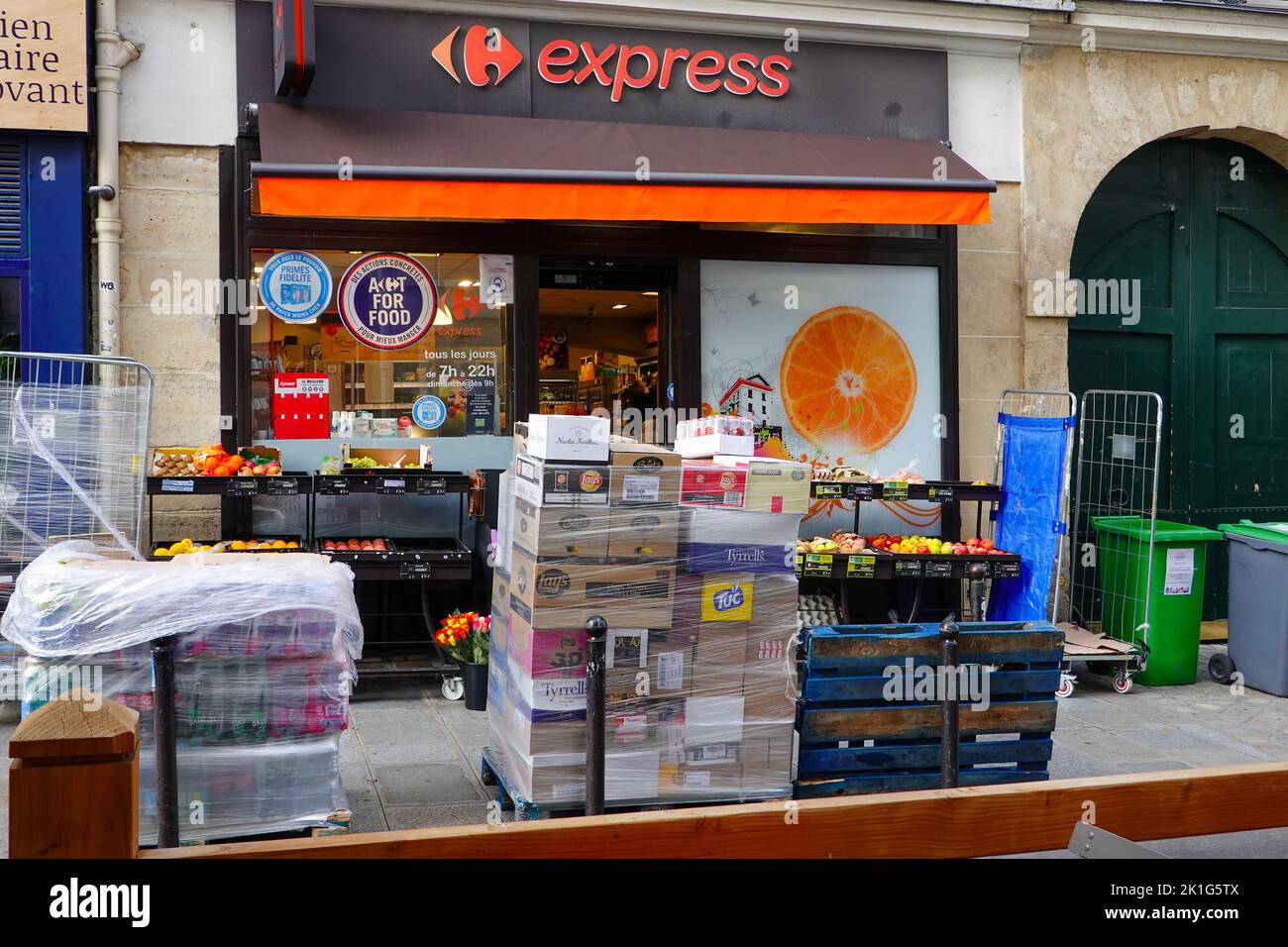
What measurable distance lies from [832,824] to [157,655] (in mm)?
2805

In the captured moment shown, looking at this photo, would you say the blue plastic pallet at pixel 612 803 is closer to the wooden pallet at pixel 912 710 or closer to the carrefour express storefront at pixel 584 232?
the wooden pallet at pixel 912 710

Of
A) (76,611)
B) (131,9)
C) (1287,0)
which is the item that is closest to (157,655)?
(76,611)

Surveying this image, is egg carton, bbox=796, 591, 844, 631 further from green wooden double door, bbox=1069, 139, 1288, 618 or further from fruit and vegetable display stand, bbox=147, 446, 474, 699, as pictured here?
green wooden double door, bbox=1069, 139, 1288, 618

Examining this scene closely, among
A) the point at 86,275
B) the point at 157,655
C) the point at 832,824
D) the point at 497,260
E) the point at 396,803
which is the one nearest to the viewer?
the point at 832,824

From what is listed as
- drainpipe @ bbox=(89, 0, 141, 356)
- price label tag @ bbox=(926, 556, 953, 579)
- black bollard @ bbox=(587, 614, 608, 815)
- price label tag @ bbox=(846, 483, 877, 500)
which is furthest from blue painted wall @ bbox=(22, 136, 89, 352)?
price label tag @ bbox=(926, 556, 953, 579)

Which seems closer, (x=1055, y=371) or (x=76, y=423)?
(x=76, y=423)

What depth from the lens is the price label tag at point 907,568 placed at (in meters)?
8.99

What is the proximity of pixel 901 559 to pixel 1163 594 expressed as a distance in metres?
1.99

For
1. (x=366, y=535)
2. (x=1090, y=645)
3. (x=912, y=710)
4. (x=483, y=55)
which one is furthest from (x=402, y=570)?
(x=1090, y=645)

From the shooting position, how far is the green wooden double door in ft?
36.3

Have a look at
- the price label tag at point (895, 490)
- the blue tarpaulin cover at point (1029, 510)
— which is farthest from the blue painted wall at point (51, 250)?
the blue tarpaulin cover at point (1029, 510)

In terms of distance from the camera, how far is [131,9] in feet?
28.5

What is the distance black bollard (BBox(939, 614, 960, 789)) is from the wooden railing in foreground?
181 centimetres

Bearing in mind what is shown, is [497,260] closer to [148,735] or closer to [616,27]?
[616,27]
